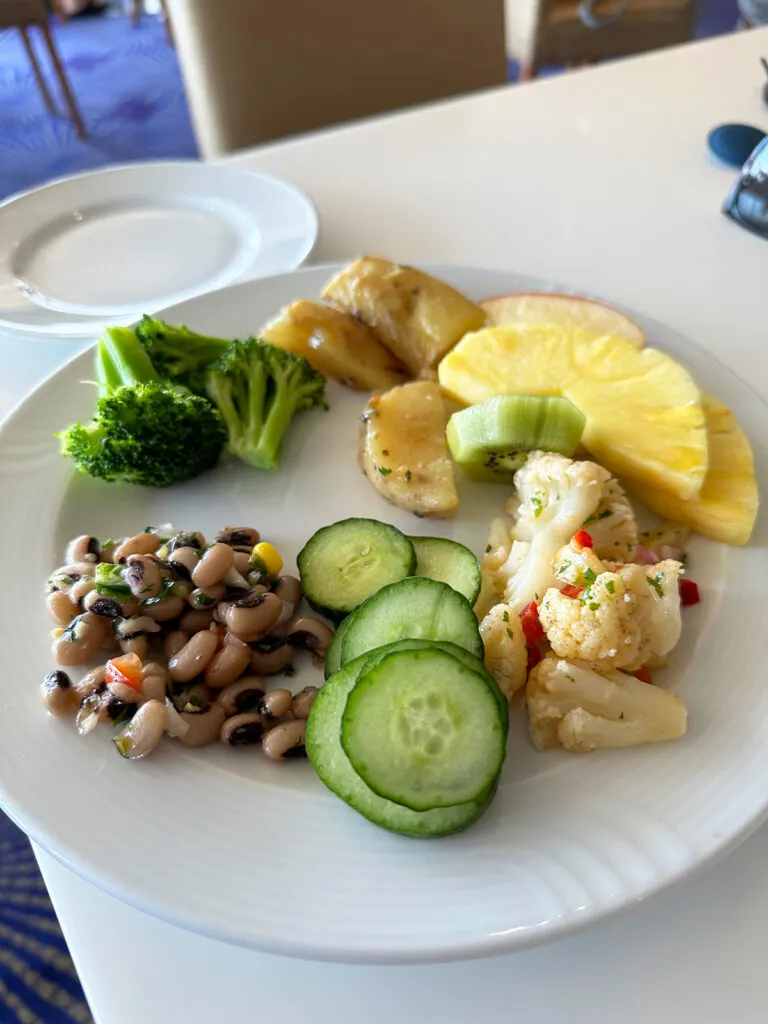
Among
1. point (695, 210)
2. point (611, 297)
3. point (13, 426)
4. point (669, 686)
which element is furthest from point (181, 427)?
point (695, 210)

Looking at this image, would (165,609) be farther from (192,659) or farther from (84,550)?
(84,550)

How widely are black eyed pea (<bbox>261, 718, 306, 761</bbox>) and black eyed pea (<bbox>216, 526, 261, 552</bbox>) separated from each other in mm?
351

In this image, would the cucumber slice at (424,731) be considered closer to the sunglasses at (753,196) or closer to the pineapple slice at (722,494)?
the pineapple slice at (722,494)

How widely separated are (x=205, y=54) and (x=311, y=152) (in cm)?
49

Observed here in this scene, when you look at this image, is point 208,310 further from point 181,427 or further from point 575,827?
point 575,827

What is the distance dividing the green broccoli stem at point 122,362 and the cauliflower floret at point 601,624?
87 centimetres

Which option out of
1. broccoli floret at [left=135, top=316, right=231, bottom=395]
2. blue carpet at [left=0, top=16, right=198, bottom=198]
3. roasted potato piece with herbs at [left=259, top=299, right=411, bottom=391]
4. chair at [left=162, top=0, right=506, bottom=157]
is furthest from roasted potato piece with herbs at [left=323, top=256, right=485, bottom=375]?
blue carpet at [left=0, top=16, right=198, bottom=198]

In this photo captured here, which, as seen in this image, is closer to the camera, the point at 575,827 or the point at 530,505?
the point at 575,827

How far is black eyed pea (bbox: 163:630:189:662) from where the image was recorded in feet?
3.87

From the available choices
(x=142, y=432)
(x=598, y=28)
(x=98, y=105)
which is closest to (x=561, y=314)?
(x=142, y=432)

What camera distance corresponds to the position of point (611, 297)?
1852mm

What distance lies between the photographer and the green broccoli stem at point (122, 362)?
1.52 meters

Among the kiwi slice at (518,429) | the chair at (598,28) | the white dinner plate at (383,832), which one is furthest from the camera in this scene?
the chair at (598,28)

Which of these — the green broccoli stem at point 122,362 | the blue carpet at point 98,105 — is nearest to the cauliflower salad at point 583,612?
the green broccoli stem at point 122,362
